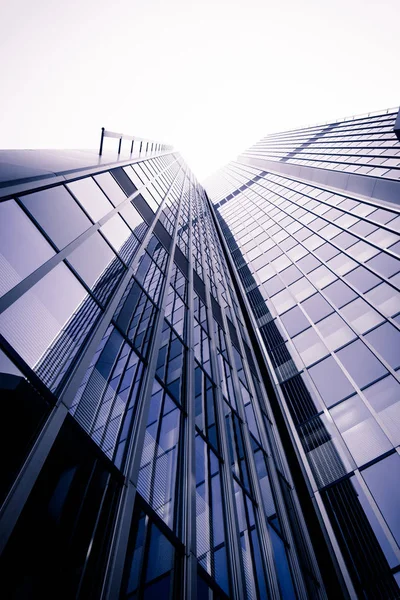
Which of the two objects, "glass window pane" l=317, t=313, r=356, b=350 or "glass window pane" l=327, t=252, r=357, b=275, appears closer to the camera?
"glass window pane" l=317, t=313, r=356, b=350

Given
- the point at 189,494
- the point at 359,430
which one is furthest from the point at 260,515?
the point at 359,430

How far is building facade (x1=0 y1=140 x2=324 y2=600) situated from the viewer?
4.32 meters

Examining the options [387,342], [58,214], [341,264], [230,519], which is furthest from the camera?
[341,264]

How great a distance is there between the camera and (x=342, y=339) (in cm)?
1524

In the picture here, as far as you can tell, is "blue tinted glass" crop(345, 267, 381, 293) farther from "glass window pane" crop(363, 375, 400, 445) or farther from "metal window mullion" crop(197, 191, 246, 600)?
"metal window mullion" crop(197, 191, 246, 600)

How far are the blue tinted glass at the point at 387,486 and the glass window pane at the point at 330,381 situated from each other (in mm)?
2952

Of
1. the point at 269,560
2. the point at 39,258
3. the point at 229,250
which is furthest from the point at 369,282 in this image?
A: the point at 229,250

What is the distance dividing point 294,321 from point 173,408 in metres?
11.7

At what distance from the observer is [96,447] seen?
218 inches

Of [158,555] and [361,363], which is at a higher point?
[158,555]

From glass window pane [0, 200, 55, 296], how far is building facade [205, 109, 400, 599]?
11076mm

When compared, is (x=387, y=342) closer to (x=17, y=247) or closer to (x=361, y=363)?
(x=361, y=363)

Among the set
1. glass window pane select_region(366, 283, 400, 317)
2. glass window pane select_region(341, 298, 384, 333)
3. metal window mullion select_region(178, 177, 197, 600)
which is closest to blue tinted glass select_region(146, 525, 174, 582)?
metal window mullion select_region(178, 177, 197, 600)

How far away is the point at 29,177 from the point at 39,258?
2108 mm
